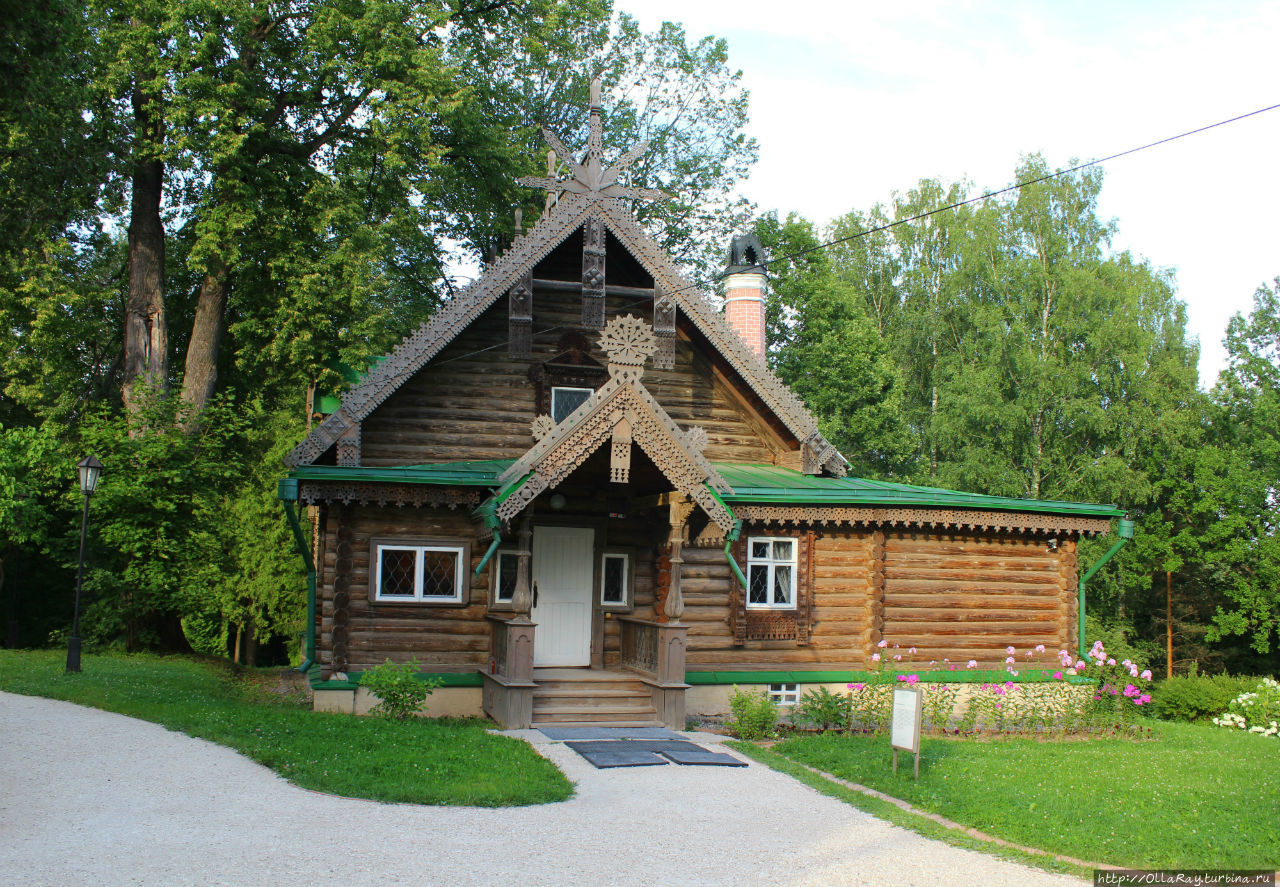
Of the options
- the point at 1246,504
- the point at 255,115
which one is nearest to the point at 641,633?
the point at 255,115

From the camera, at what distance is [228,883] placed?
675cm

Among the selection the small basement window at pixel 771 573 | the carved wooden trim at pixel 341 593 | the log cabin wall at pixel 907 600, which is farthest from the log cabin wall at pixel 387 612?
the small basement window at pixel 771 573

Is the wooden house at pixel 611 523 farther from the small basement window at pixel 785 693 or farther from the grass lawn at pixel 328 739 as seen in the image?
the grass lawn at pixel 328 739

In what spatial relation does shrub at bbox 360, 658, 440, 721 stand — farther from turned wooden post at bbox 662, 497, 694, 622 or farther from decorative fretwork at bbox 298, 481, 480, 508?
turned wooden post at bbox 662, 497, 694, 622

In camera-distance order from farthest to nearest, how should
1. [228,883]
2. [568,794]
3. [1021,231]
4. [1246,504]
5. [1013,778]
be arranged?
[1021,231] → [1246,504] → [1013,778] → [568,794] → [228,883]

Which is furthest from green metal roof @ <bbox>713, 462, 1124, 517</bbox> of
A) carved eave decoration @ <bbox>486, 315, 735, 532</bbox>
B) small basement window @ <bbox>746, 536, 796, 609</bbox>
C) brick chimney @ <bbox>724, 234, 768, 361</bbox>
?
brick chimney @ <bbox>724, 234, 768, 361</bbox>

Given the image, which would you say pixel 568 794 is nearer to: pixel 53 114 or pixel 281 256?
pixel 53 114

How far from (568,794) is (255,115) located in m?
18.0

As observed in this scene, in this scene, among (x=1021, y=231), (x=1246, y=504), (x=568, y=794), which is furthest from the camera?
(x=1021, y=231)

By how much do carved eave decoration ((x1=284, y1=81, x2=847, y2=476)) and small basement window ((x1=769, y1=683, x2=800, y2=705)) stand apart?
3.64 m

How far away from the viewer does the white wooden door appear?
15.9 meters

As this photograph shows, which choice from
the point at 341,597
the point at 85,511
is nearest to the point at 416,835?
the point at 341,597

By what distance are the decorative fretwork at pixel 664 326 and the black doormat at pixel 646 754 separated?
22.1ft

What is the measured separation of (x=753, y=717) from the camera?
13758 millimetres
